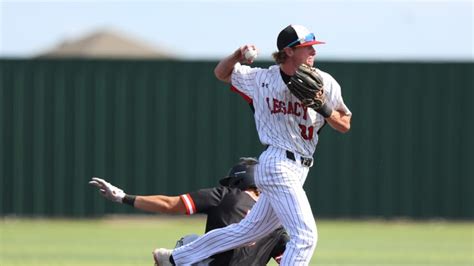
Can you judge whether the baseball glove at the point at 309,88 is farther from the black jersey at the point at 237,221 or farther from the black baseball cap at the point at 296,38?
the black jersey at the point at 237,221

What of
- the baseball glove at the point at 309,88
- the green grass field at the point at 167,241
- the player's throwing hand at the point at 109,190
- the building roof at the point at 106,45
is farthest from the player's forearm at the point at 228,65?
the building roof at the point at 106,45

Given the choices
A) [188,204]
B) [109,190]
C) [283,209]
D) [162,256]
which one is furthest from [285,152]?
[162,256]

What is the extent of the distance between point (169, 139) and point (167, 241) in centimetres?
481

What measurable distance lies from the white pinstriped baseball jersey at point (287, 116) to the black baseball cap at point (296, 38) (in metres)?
0.23

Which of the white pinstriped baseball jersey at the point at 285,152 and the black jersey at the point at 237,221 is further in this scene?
the black jersey at the point at 237,221

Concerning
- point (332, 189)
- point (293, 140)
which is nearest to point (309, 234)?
point (293, 140)

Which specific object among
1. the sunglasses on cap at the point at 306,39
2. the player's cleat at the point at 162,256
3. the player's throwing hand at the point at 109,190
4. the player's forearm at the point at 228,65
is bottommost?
the player's cleat at the point at 162,256

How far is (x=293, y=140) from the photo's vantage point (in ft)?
29.1

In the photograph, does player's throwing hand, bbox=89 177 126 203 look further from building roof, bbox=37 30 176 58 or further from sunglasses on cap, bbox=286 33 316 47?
building roof, bbox=37 30 176 58

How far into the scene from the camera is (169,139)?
66.5 ft

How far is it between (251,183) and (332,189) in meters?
10.9

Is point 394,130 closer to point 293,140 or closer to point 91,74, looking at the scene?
point 91,74

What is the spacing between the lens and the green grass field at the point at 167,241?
1328 centimetres

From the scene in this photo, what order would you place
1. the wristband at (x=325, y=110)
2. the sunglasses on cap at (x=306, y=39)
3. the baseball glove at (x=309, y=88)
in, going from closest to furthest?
1. the baseball glove at (x=309, y=88)
2. the wristband at (x=325, y=110)
3. the sunglasses on cap at (x=306, y=39)
